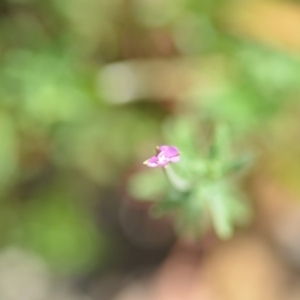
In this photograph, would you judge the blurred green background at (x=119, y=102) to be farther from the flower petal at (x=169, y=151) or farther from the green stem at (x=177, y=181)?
the flower petal at (x=169, y=151)

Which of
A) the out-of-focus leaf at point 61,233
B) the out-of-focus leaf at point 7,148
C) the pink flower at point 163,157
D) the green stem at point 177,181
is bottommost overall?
the out-of-focus leaf at point 61,233

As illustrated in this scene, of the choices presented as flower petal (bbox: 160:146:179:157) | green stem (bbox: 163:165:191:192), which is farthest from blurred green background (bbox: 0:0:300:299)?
flower petal (bbox: 160:146:179:157)

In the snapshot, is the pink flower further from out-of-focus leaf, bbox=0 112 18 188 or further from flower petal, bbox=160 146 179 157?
out-of-focus leaf, bbox=0 112 18 188

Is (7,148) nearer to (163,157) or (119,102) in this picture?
(119,102)

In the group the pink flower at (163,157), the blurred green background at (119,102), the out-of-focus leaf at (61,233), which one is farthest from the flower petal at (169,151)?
the out-of-focus leaf at (61,233)

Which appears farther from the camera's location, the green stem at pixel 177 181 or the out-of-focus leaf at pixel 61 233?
the out-of-focus leaf at pixel 61 233

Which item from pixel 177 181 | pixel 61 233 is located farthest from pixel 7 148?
pixel 177 181
